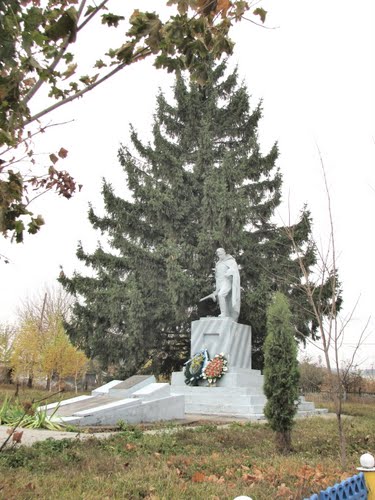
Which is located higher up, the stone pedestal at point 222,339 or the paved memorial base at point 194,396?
the stone pedestal at point 222,339

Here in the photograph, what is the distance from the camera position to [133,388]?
1135 centimetres

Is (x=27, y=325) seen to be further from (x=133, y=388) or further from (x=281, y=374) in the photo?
(x=281, y=374)

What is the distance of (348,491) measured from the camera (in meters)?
2.74

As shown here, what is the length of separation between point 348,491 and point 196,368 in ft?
38.4

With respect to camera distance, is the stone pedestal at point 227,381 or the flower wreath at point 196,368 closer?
the stone pedestal at point 227,381

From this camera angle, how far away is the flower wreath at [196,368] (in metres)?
14.1

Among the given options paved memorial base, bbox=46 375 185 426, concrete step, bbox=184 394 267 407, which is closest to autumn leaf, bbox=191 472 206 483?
paved memorial base, bbox=46 375 185 426

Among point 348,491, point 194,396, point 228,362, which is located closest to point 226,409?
point 194,396

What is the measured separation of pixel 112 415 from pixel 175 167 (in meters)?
12.2

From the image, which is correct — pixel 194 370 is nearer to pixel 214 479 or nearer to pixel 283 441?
pixel 283 441

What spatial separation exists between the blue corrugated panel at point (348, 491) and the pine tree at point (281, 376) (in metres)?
3.53

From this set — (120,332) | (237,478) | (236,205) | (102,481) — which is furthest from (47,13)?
(120,332)

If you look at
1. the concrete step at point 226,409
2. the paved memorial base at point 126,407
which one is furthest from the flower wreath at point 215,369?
the paved memorial base at point 126,407

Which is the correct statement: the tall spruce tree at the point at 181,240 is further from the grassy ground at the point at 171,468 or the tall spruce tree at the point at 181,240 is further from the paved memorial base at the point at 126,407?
the grassy ground at the point at 171,468
